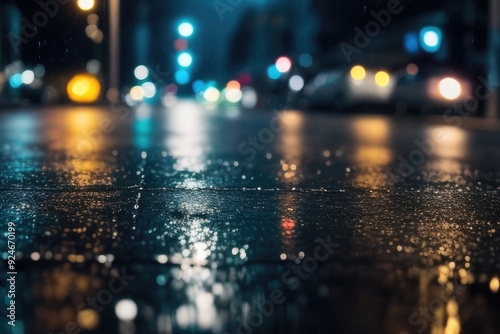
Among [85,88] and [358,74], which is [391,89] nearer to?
[358,74]

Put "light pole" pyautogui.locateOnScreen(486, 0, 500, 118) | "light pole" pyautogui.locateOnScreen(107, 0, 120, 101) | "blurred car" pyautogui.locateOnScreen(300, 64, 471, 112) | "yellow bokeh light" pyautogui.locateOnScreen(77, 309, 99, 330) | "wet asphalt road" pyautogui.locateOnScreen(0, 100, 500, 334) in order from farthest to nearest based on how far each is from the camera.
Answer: "light pole" pyautogui.locateOnScreen(107, 0, 120, 101) < "blurred car" pyautogui.locateOnScreen(300, 64, 471, 112) < "light pole" pyautogui.locateOnScreen(486, 0, 500, 118) < "wet asphalt road" pyautogui.locateOnScreen(0, 100, 500, 334) < "yellow bokeh light" pyautogui.locateOnScreen(77, 309, 99, 330)

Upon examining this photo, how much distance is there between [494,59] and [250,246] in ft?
45.7

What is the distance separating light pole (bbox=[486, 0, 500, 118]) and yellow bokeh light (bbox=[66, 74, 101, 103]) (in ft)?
A: 51.6

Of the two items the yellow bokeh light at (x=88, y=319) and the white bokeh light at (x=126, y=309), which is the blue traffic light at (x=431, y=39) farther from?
the yellow bokeh light at (x=88, y=319)

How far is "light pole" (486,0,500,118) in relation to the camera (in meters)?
16.0

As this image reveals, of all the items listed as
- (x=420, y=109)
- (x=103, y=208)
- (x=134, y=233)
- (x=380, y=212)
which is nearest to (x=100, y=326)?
(x=134, y=233)

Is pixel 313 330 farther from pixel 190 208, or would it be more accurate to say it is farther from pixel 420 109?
pixel 420 109

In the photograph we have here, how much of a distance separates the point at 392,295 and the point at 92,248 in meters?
1.23

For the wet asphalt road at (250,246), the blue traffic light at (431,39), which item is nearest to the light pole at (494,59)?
the wet asphalt road at (250,246)

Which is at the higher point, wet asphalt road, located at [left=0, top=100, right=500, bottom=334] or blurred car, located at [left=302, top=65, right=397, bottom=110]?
blurred car, located at [left=302, top=65, right=397, bottom=110]

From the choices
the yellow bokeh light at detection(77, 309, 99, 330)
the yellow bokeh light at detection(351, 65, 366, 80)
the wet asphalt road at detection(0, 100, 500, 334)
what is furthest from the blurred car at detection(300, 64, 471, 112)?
the yellow bokeh light at detection(77, 309, 99, 330)

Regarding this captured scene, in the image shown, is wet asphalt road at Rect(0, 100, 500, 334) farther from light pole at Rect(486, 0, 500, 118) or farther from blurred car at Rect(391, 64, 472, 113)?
blurred car at Rect(391, 64, 472, 113)

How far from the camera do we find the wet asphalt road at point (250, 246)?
2.32 meters

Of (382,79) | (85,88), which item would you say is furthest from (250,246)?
(85,88)
